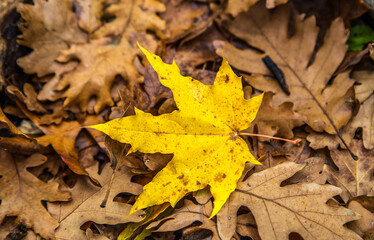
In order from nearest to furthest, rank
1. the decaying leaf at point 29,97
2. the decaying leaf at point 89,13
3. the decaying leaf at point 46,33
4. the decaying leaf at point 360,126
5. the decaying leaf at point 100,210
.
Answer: the decaying leaf at point 100,210 → the decaying leaf at point 360,126 → the decaying leaf at point 29,97 → the decaying leaf at point 46,33 → the decaying leaf at point 89,13

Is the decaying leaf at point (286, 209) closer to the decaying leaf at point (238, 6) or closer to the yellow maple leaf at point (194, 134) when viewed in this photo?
the yellow maple leaf at point (194, 134)

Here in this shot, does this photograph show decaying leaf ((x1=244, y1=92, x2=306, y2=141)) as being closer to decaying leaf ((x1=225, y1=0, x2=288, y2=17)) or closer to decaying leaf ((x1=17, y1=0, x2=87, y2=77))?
decaying leaf ((x1=225, y1=0, x2=288, y2=17))

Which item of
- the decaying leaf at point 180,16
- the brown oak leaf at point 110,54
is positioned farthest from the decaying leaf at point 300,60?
the brown oak leaf at point 110,54

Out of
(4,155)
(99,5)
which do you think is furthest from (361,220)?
(99,5)

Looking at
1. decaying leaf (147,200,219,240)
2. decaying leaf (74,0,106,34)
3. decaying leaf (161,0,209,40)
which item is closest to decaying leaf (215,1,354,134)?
decaying leaf (161,0,209,40)

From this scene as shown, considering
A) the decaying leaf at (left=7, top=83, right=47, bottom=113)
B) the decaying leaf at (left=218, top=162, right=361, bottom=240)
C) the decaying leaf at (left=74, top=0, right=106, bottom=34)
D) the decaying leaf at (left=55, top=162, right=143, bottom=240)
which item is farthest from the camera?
the decaying leaf at (left=74, top=0, right=106, bottom=34)

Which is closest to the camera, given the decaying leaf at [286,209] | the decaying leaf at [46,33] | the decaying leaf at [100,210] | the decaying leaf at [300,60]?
the decaying leaf at [286,209]
